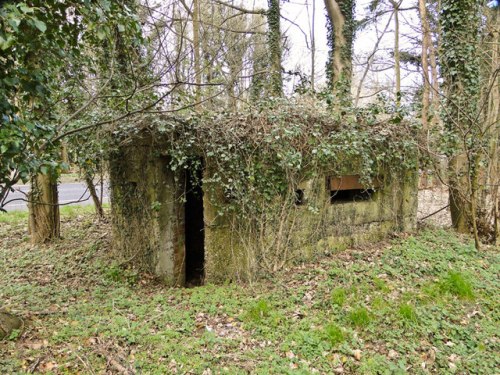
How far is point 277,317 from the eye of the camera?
3.65 m

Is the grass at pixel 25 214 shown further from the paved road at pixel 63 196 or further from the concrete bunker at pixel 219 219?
the concrete bunker at pixel 219 219

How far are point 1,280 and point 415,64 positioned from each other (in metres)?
14.9

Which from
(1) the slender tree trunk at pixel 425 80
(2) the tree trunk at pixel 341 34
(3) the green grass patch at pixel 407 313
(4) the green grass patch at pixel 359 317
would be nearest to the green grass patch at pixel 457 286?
(3) the green grass patch at pixel 407 313

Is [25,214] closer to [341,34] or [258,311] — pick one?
[258,311]

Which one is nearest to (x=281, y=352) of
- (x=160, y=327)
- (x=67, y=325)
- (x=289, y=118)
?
(x=160, y=327)

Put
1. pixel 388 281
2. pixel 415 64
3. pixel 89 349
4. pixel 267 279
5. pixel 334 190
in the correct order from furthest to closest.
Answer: pixel 415 64
pixel 334 190
pixel 267 279
pixel 388 281
pixel 89 349

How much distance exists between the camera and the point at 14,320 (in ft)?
10.8

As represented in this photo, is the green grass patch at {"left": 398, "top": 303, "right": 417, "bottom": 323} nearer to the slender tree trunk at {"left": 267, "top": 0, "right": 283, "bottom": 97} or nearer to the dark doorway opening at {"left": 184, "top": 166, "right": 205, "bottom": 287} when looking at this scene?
the dark doorway opening at {"left": 184, "top": 166, "right": 205, "bottom": 287}

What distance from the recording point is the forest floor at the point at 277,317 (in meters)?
3.00

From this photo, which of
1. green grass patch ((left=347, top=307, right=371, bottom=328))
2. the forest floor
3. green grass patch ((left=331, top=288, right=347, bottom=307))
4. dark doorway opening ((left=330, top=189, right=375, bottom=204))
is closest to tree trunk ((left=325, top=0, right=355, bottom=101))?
dark doorway opening ((left=330, top=189, right=375, bottom=204))

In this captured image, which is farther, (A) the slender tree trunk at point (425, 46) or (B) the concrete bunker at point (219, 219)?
(A) the slender tree trunk at point (425, 46)

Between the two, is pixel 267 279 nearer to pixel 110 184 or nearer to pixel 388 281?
pixel 388 281

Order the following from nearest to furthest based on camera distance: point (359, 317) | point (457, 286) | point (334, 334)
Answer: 1. point (334, 334)
2. point (359, 317)
3. point (457, 286)

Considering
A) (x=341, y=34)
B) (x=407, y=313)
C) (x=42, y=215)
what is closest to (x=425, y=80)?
(x=341, y=34)
